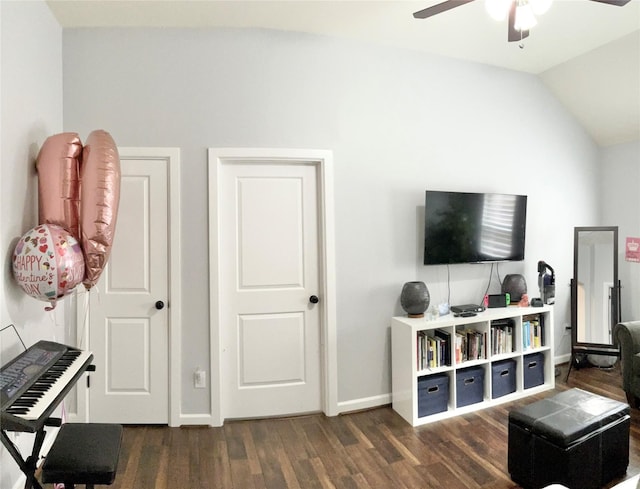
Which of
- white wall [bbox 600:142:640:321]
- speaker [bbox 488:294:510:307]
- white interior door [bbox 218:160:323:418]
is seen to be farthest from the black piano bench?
white wall [bbox 600:142:640:321]

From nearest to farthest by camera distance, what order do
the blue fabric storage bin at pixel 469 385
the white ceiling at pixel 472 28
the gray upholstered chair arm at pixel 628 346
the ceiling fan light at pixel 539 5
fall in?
the ceiling fan light at pixel 539 5 < the white ceiling at pixel 472 28 < the gray upholstered chair arm at pixel 628 346 < the blue fabric storage bin at pixel 469 385

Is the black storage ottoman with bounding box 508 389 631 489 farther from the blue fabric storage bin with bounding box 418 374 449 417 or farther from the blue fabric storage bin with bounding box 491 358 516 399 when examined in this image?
the blue fabric storage bin with bounding box 491 358 516 399

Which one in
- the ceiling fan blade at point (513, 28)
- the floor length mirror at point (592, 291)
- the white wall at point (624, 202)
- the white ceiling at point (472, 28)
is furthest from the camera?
the white wall at point (624, 202)

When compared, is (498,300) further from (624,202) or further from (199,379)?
(199,379)

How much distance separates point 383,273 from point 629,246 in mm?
2757

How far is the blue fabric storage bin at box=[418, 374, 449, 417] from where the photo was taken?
2.53 meters

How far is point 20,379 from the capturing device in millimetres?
1386

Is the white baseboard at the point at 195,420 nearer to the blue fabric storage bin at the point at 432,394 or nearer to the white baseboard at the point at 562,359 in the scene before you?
the blue fabric storage bin at the point at 432,394

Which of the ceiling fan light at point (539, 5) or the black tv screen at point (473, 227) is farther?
the black tv screen at point (473, 227)

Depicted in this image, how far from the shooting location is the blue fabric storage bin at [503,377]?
9.08 ft

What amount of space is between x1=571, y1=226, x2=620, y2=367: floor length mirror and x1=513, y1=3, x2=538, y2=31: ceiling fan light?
225cm

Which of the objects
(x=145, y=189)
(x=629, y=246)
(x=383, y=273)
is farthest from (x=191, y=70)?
(x=629, y=246)

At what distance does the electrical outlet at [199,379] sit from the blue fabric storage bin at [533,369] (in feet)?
8.39

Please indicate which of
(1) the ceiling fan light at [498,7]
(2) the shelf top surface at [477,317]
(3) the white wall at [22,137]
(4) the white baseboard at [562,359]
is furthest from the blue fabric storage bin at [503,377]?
(3) the white wall at [22,137]
